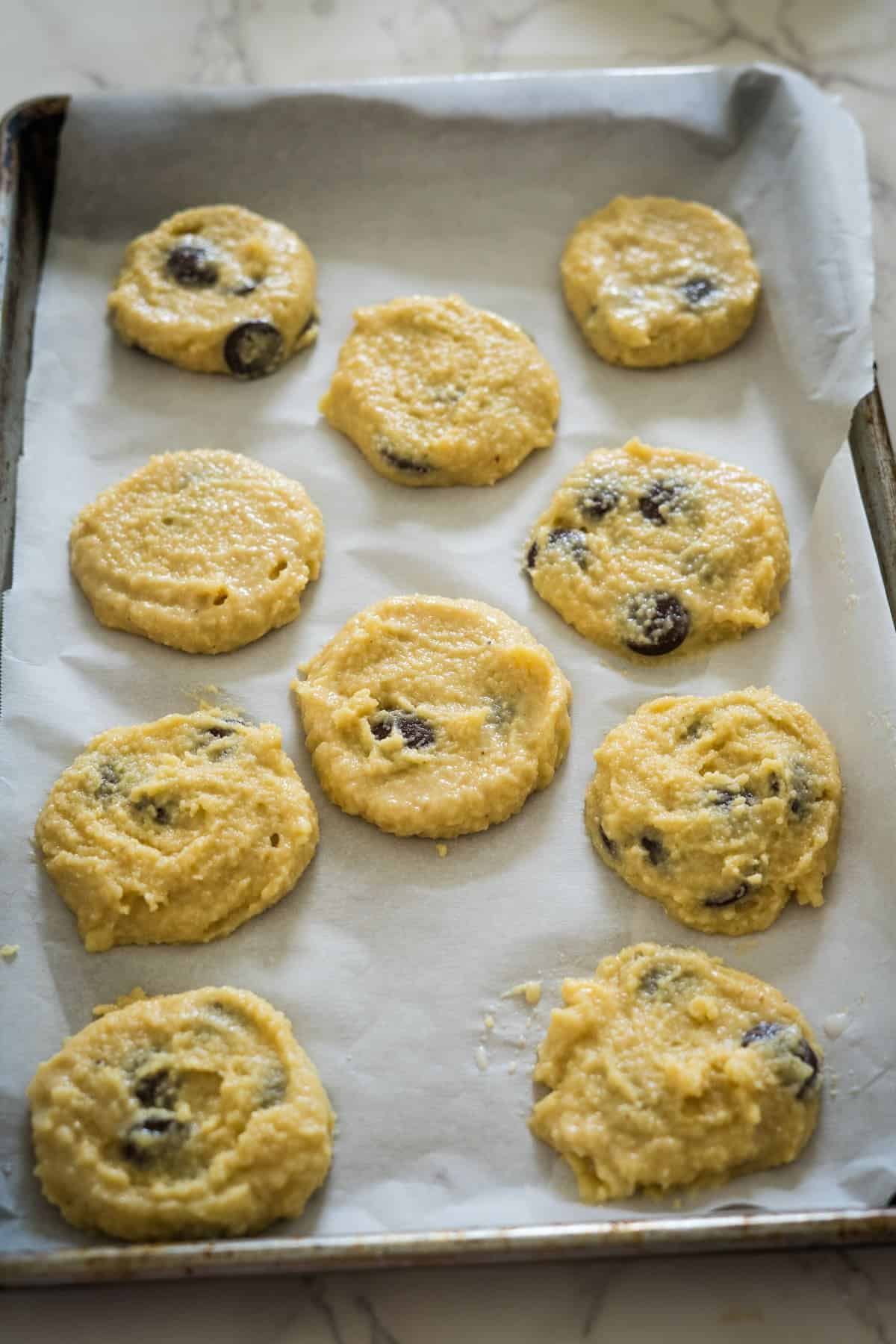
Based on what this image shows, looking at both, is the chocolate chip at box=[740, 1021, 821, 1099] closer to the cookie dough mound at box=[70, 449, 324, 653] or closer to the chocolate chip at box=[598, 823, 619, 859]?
the chocolate chip at box=[598, 823, 619, 859]

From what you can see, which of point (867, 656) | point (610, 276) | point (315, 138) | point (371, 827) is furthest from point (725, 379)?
point (371, 827)

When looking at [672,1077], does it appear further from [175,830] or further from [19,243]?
[19,243]

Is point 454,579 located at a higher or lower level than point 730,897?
higher

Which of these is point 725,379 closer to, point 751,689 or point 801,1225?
point 751,689

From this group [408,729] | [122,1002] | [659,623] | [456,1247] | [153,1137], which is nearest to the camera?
[456,1247]

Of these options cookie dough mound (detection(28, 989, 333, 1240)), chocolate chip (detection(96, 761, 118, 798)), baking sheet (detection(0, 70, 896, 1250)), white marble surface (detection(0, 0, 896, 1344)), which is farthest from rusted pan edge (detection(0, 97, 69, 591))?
cookie dough mound (detection(28, 989, 333, 1240))

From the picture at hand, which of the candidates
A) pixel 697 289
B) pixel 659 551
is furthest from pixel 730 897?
pixel 697 289

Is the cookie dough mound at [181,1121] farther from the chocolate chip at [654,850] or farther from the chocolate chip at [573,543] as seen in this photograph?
the chocolate chip at [573,543]
